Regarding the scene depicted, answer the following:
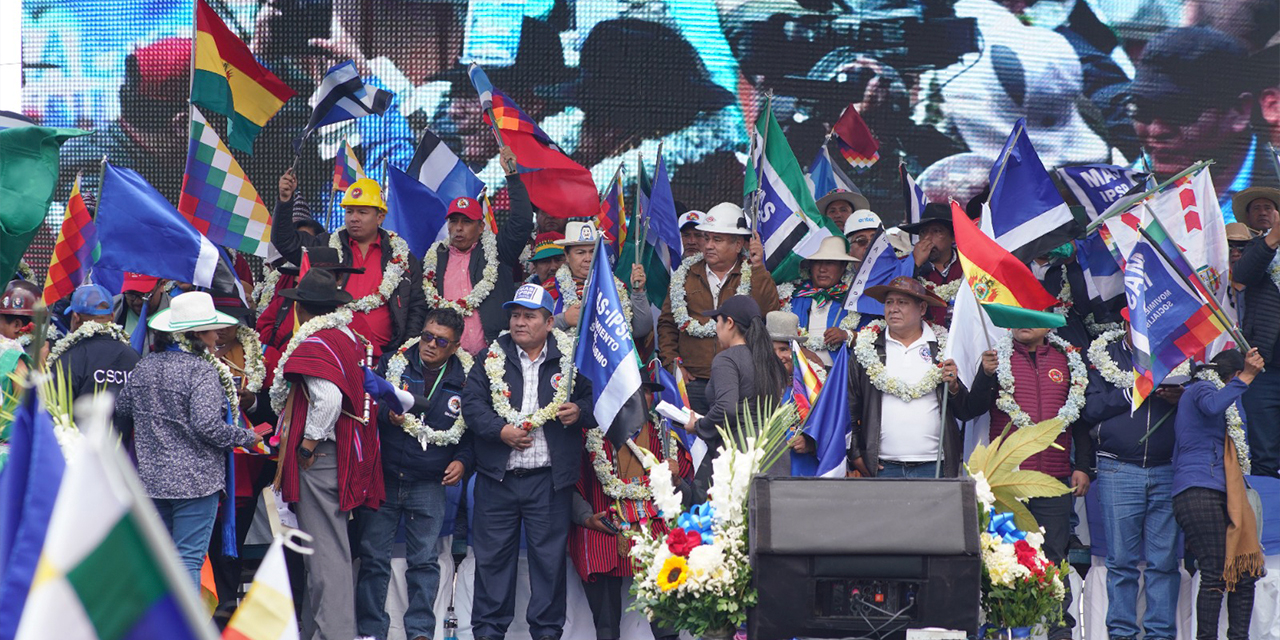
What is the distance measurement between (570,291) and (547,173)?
920 mm

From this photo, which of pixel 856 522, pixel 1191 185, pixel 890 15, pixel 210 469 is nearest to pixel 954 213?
pixel 1191 185

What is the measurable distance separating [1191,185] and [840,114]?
12.6 ft

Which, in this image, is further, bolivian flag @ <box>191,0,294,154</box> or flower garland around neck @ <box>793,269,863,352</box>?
bolivian flag @ <box>191,0,294,154</box>

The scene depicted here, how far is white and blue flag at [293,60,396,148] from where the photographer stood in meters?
10.4

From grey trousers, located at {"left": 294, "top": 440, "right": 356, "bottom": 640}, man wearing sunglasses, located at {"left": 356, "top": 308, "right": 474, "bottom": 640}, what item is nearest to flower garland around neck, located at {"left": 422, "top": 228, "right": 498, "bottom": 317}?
man wearing sunglasses, located at {"left": 356, "top": 308, "right": 474, "bottom": 640}

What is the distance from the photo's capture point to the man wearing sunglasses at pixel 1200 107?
12453 millimetres

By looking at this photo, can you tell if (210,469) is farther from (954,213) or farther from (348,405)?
(954,213)

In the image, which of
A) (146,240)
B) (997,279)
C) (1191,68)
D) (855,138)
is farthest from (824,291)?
(1191,68)

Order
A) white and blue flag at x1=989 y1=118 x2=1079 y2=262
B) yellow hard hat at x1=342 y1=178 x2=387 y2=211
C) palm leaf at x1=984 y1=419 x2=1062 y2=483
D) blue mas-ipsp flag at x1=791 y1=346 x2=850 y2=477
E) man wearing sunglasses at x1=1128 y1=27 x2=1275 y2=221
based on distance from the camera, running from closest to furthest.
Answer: palm leaf at x1=984 y1=419 x2=1062 y2=483
blue mas-ipsp flag at x1=791 y1=346 x2=850 y2=477
white and blue flag at x1=989 y1=118 x2=1079 y2=262
yellow hard hat at x1=342 y1=178 x2=387 y2=211
man wearing sunglasses at x1=1128 y1=27 x2=1275 y2=221

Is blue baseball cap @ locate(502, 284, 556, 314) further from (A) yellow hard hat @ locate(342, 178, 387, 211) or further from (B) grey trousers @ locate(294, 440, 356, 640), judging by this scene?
(A) yellow hard hat @ locate(342, 178, 387, 211)

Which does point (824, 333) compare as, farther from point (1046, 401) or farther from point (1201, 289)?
point (1201, 289)

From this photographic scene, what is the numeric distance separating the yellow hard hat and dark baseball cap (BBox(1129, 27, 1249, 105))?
676cm

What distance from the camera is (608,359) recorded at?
7.89 metres

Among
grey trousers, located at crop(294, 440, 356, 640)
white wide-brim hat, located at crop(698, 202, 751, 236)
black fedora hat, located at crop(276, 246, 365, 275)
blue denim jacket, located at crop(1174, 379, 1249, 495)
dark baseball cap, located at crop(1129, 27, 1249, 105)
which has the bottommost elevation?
grey trousers, located at crop(294, 440, 356, 640)
